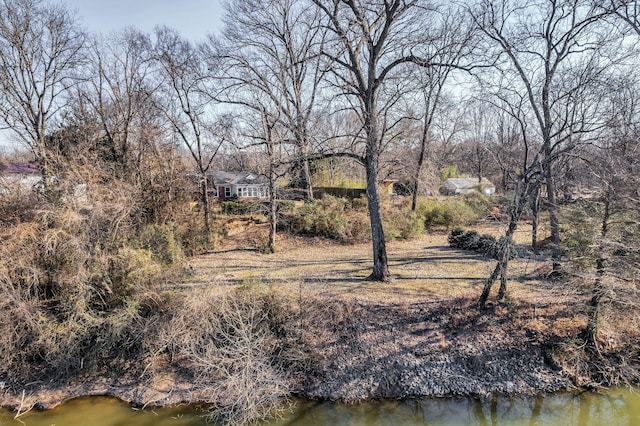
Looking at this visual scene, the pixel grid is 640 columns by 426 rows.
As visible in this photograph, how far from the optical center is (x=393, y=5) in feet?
31.3

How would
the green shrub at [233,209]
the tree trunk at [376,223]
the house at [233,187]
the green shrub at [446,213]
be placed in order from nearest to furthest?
the tree trunk at [376,223] < the green shrub at [233,209] < the green shrub at [446,213] < the house at [233,187]

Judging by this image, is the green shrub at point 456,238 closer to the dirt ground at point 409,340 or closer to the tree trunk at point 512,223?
the dirt ground at point 409,340

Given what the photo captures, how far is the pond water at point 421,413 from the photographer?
7094 mm

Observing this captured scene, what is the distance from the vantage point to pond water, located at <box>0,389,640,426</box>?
23.3 feet

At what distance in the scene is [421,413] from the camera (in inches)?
285

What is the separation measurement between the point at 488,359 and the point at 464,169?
42.7 meters

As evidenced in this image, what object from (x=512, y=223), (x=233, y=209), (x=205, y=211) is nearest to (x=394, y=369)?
(x=512, y=223)

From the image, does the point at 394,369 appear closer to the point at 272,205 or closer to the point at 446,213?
the point at 272,205

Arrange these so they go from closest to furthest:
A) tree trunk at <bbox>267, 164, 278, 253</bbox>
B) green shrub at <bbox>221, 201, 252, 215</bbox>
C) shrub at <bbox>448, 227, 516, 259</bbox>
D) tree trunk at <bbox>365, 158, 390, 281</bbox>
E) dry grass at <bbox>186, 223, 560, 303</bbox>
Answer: dry grass at <bbox>186, 223, 560, 303</bbox> < tree trunk at <bbox>365, 158, 390, 281</bbox> < tree trunk at <bbox>267, 164, 278, 253</bbox> < shrub at <bbox>448, 227, 516, 259</bbox> < green shrub at <bbox>221, 201, 252, 215</bbox>

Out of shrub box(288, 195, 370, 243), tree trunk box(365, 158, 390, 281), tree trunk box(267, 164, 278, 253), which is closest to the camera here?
tree trunk box(365, 158, 390, 281)

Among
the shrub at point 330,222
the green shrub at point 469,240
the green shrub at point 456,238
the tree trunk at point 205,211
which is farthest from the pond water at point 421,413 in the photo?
the shrub at point 330,222

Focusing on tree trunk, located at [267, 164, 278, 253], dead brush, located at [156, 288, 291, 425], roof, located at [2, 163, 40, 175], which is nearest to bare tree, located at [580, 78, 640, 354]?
dead brush, located at [156, 288, 291, 425]

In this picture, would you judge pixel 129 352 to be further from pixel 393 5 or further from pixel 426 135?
pixel 426 135

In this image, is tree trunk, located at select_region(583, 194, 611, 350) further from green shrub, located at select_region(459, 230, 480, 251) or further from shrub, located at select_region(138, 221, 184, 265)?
shrub, located at select_region(138, 221, 184, 265)
